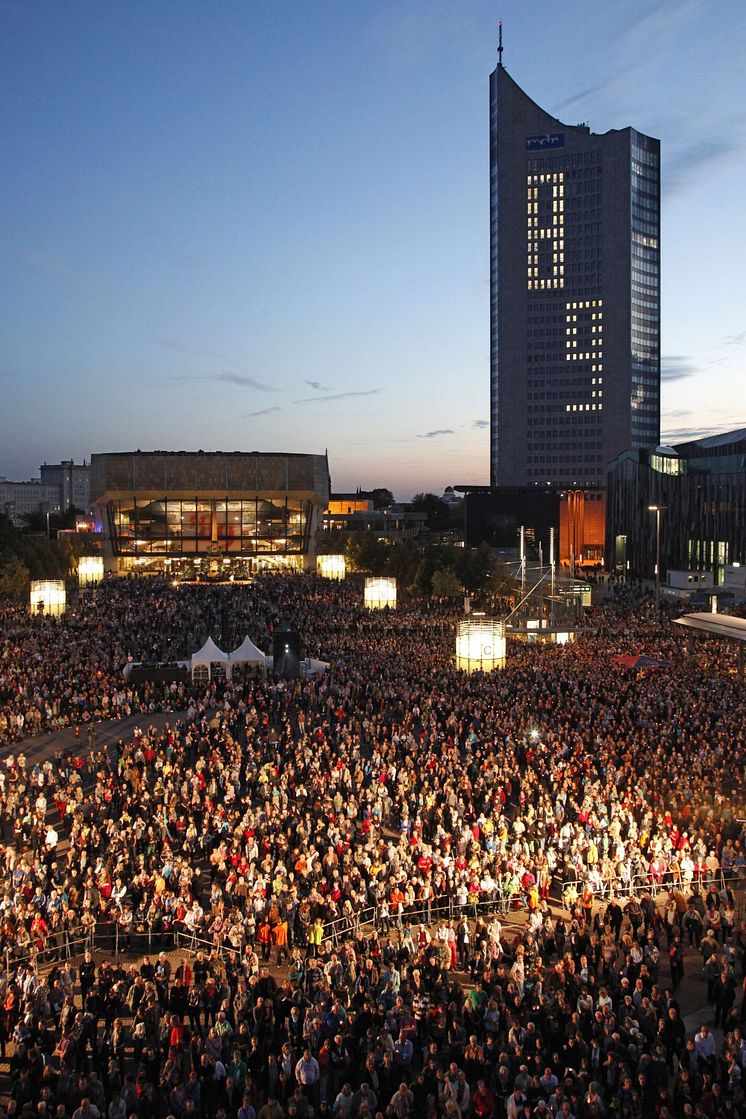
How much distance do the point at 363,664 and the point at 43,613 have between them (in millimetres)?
19361

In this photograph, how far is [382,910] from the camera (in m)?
11.1

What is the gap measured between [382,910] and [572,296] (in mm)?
126895

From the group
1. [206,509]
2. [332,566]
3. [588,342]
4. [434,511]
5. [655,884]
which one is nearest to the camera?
[655,884]

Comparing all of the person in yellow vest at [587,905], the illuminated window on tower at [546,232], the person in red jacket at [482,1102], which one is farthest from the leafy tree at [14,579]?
the illuminated window on tower at [546,232]

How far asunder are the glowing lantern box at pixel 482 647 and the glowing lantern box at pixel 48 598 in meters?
21.9

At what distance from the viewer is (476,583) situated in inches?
1938

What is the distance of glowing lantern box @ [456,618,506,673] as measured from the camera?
90.1 ft

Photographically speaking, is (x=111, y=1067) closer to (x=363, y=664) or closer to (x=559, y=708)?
(x=559, y=708)

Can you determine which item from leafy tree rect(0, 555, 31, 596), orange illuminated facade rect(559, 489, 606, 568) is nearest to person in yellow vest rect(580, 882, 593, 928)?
leafy tree rect(0, 555, 31, 596)

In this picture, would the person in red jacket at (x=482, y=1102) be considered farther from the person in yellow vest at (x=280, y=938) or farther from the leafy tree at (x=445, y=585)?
the leafy tree at (x=445, y=585)

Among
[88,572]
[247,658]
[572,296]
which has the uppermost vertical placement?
[572,296]

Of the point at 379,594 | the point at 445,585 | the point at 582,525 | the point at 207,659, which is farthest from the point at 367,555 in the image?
the point at 582,525

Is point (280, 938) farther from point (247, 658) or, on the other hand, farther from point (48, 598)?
point (48, 598)

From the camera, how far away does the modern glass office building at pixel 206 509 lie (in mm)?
78750
